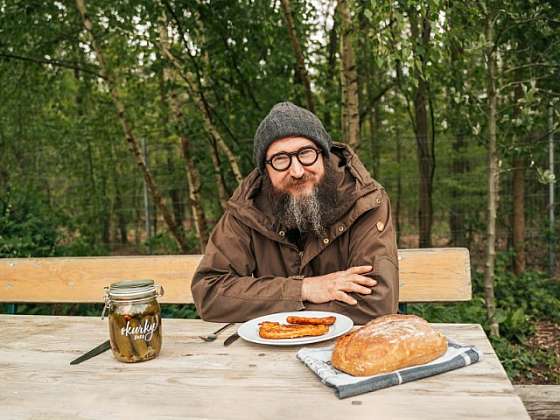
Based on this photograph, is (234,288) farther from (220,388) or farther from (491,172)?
(491,172)

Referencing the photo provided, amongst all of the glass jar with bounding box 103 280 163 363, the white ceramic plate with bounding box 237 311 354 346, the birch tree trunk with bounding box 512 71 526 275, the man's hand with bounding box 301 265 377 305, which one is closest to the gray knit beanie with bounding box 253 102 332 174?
the man's hand with bounding box 301 265 377 305

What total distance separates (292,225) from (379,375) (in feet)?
3.88

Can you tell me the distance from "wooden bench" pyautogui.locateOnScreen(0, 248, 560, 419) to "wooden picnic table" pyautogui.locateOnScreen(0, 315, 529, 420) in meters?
0.87

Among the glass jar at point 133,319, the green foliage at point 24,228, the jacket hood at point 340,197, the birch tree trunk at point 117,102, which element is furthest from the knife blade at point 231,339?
the birch tree trunk at point 117,102

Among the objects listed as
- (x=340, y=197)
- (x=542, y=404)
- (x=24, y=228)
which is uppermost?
(x=340, y=197)

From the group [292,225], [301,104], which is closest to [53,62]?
[301,104]

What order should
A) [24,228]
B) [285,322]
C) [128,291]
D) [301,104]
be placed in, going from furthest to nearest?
[301,104] → [24,228] → [285,322] → [128,291]

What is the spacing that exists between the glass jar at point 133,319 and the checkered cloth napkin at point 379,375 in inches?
17.3

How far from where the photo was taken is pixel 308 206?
7.95 ft

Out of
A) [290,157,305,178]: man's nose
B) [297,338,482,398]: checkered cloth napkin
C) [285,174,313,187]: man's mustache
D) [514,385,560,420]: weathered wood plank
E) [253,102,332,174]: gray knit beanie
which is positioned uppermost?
[253,102,332,174]: gray knit beanie

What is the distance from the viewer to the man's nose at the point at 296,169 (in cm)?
247

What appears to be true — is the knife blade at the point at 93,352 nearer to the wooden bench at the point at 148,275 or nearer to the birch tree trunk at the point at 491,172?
the wooden bench at the point at 148,275

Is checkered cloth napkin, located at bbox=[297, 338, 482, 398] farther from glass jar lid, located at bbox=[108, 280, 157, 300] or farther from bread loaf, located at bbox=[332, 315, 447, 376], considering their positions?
glass jar lid, located at bbox=[108, 280, 157, 300]

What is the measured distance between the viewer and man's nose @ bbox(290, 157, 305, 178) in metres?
2.47
